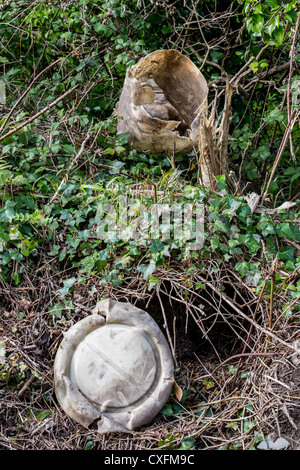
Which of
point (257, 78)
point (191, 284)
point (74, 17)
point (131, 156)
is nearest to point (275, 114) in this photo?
point (257, 78)

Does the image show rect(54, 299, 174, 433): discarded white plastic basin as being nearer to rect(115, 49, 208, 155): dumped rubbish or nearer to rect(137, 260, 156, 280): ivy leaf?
rect(137, 260, 156, 280): ivy leaf

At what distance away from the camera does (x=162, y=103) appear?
3.78 metres

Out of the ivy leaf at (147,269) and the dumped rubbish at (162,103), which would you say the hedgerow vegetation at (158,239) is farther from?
the dumped rubbish at (162,103)

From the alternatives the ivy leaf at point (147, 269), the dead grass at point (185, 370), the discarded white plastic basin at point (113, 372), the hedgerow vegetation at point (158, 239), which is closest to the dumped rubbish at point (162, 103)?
the hedgerow vegetation at point (158, 239)

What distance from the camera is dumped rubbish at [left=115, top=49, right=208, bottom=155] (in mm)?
3623

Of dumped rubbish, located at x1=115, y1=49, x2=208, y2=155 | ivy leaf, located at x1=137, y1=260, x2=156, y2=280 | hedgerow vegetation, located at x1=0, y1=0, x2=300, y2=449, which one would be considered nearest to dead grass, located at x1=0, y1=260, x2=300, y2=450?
hedgerow vegetation, located at x1=0, y1=0, x2=300, y2=449

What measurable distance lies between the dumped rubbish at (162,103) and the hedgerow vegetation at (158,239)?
0.13 m

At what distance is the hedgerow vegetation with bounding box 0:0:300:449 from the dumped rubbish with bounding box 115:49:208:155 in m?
0.13

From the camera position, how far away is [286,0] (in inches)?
128

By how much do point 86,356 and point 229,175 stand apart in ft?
5.03

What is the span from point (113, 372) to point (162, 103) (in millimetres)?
2259

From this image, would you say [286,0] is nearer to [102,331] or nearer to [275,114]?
[275,114]

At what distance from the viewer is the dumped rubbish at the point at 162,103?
362cm

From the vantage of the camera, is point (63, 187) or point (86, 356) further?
point (63, 187)
